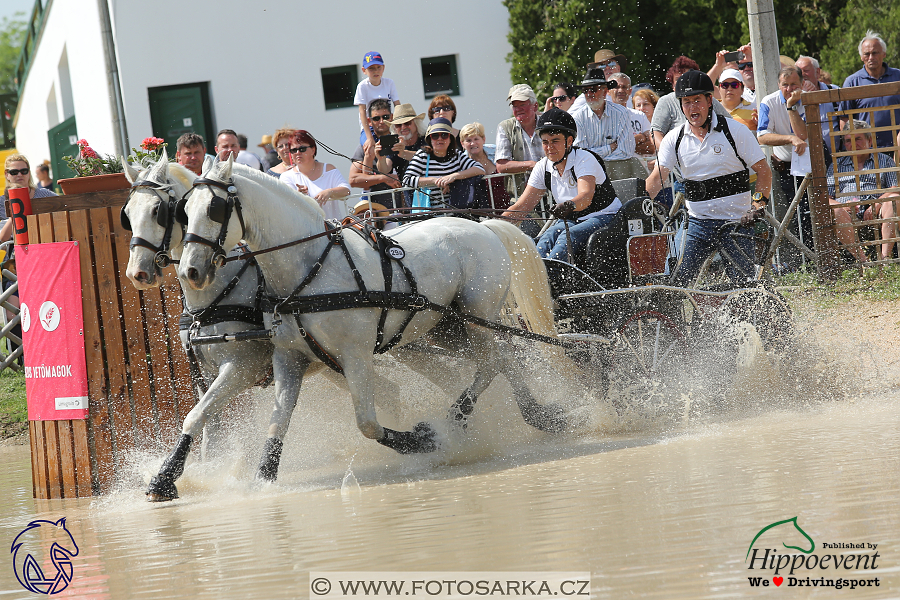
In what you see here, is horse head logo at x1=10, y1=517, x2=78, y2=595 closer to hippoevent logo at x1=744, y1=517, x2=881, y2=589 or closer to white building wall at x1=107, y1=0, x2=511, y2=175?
hippoevent logo at x1=744, y1=517, x2=881, y2=589

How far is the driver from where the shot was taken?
729 cm

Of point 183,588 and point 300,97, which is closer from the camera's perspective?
point 183,588

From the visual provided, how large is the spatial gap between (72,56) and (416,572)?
17.8 m

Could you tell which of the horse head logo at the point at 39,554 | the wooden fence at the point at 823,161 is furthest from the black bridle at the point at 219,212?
the wooden fence at the point at 823,161

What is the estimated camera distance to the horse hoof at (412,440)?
19.7ft

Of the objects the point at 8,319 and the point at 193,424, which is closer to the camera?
the point at 193,424

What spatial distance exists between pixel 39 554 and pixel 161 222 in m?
1.85

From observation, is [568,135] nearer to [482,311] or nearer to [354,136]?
[482,311]

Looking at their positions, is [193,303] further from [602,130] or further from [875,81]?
[875,81]

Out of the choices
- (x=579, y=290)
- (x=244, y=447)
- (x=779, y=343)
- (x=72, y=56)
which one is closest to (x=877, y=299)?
(x=779, y=343)

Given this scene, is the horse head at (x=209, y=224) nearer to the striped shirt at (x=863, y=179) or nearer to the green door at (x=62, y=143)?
the striped shirt at (x=863, y=179)

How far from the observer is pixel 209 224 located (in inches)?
215

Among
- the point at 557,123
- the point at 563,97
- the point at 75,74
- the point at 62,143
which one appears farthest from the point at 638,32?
the point at 62,143

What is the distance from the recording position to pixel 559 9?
16.6 metres
